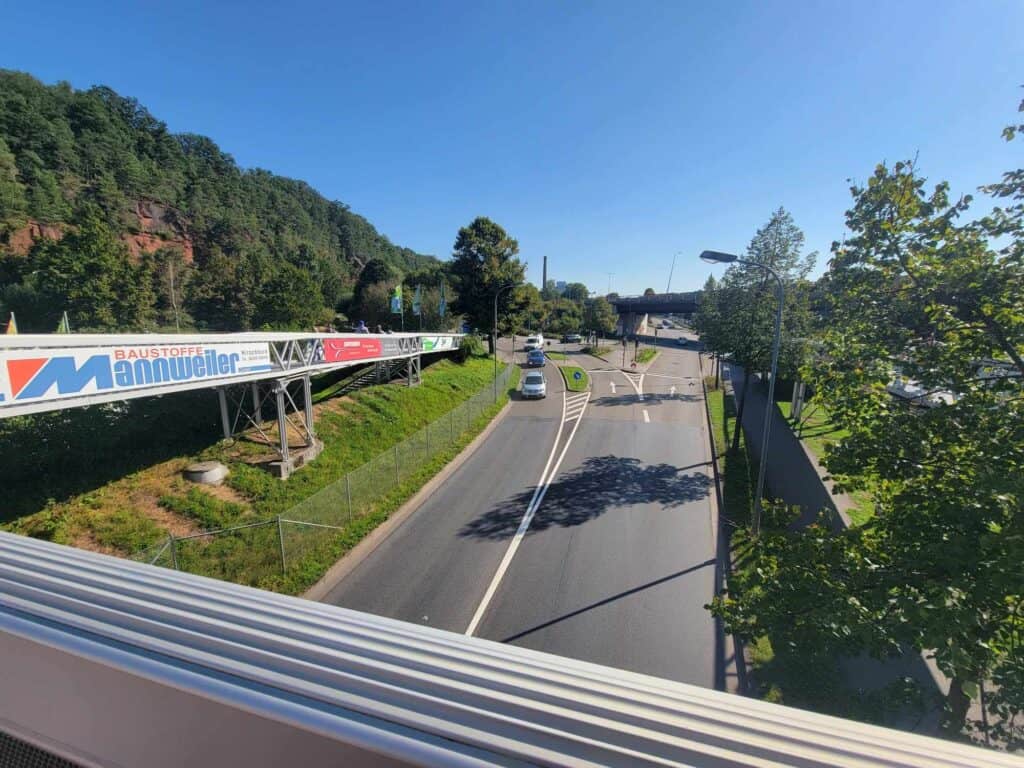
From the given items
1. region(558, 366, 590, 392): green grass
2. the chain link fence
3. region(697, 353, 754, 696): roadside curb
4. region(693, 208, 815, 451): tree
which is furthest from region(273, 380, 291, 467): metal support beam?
region(558, 366, 590, 392): green grass

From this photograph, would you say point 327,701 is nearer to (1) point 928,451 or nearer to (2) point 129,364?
(1) point 928,451

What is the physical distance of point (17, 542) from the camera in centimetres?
185

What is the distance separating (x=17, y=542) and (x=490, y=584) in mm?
8724

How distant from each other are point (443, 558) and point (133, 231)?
85.1m

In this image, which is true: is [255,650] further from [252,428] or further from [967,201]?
[252,428]

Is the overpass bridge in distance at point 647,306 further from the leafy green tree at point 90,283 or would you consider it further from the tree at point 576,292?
the leafy green tree at point 90,283

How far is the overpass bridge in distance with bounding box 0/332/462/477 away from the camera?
6.96m

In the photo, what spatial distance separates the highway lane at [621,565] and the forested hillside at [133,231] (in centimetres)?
3321

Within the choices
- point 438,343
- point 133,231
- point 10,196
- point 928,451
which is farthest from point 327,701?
point 133,231

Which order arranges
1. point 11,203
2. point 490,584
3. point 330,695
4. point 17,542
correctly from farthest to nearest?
point 11,203 → point 490,584 → point 17,542 → point 330,695

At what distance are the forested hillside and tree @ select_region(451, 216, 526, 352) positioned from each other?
16205 mm

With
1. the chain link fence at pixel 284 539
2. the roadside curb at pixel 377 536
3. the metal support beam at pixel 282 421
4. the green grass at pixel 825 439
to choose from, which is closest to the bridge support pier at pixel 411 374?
the roadside curb at pixel 377 536

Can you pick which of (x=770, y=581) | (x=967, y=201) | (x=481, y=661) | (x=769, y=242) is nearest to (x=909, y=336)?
(x=967, y=201)

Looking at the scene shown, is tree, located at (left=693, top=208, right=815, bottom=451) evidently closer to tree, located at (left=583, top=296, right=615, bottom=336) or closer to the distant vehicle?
the distant vehicle
